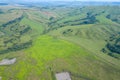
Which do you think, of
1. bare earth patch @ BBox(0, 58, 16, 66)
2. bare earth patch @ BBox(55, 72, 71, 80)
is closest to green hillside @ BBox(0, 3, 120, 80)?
bare earth patch @ BBox(55, 72, 71, 80)

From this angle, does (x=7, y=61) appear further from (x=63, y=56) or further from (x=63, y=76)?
(x=63, y=76)

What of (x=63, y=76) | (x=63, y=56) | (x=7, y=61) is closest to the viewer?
(x=63, y=76)

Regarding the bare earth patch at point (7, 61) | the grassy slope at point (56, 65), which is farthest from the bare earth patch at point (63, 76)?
the bare earth patch at point (7, 61)

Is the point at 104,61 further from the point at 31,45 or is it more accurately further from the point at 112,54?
the point at 31,45

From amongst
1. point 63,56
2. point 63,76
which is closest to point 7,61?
point 63,56

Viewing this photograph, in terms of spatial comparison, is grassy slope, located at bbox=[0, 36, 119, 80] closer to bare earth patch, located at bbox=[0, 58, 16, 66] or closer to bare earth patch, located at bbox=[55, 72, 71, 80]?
bare earth patch, located at bbox=[55, 72, 71, 80]

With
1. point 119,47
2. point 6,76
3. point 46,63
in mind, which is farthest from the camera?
point 119,47

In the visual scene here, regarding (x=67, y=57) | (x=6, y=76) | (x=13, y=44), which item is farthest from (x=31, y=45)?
(x=6, y=76)

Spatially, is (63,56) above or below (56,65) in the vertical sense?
below
